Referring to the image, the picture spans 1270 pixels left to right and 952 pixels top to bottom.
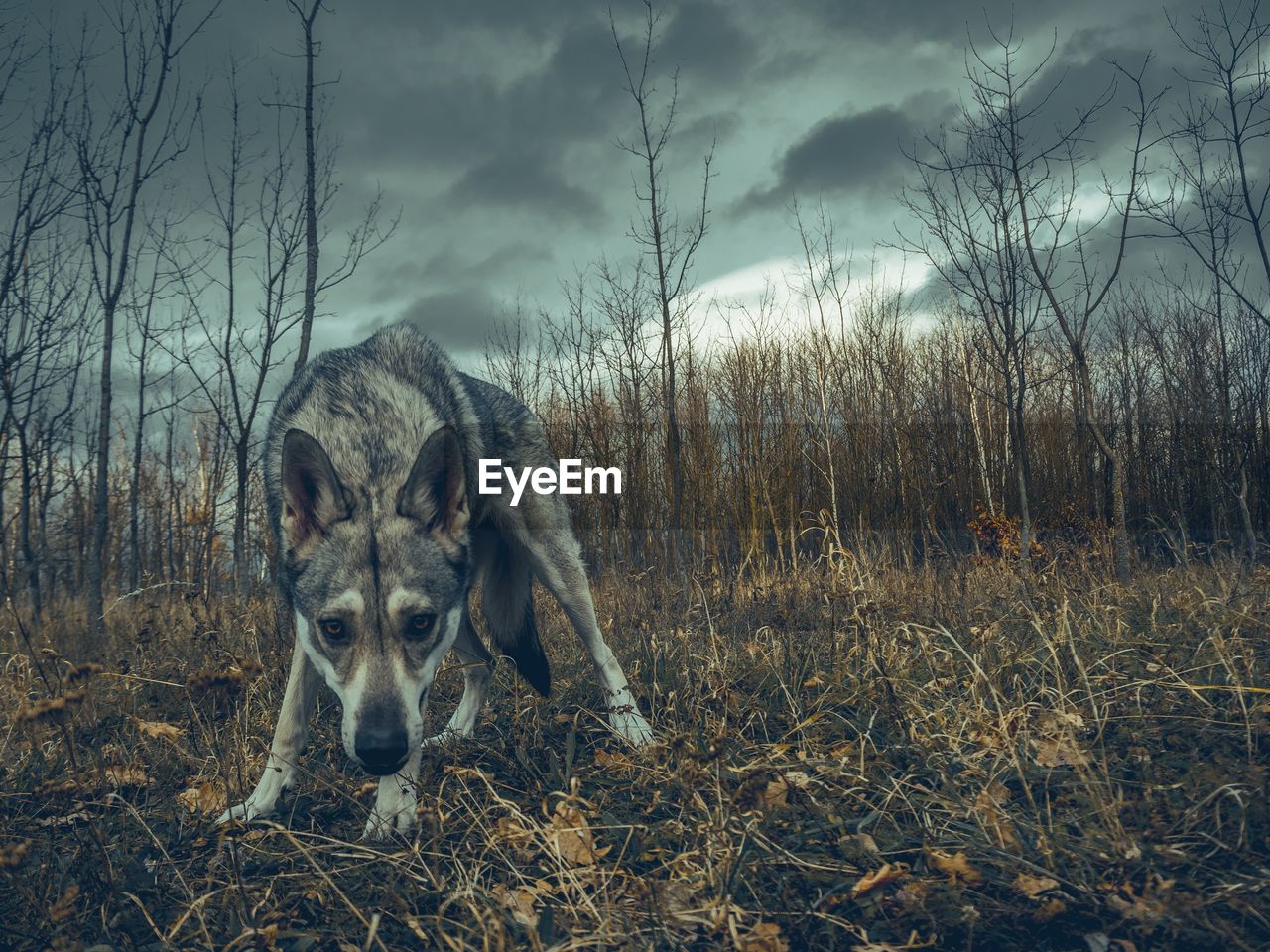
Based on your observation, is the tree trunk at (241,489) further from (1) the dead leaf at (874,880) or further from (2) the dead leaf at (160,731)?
(1) the dead leaf at (874,880)

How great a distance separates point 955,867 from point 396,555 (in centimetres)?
194

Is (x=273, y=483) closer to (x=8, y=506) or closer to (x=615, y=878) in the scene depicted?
(x=615, y=878)

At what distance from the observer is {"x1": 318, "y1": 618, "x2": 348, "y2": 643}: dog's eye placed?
8.36 feet

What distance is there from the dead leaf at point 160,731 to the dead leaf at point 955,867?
311 cm

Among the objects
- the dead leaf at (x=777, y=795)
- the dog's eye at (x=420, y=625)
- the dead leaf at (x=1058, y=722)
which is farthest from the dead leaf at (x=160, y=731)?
the dead leaf at (x=1058, y=722)

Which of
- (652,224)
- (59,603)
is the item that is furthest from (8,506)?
(652,224)

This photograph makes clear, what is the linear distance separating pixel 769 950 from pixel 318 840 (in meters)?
1.57

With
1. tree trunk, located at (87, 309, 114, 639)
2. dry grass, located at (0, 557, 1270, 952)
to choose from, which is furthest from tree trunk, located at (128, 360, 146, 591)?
dry grass, located at (0, 557, 1270, 952)

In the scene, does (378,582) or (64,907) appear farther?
(378,582)

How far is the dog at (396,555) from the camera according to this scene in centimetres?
250

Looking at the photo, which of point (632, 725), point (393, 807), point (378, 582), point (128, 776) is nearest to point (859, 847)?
point (632, 725)

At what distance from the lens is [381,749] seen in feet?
7.46

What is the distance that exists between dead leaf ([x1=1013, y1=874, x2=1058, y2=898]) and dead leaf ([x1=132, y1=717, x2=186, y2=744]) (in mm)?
3289

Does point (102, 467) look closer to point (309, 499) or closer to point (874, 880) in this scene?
point (309, 499)
